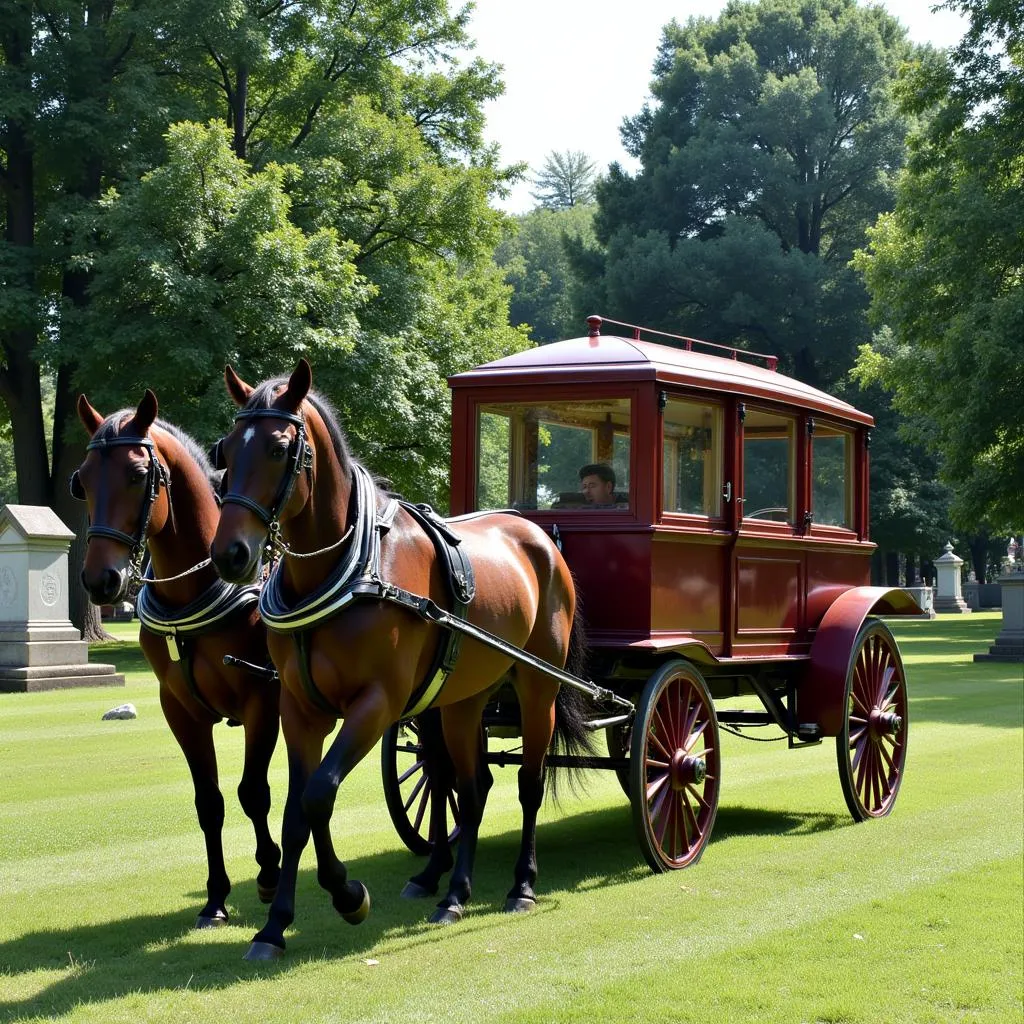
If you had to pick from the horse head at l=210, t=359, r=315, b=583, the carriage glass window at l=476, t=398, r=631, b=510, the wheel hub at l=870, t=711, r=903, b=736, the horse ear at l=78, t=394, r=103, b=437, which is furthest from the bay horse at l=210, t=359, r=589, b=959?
the wheel hub at l=870, t=711, r=903, b=736

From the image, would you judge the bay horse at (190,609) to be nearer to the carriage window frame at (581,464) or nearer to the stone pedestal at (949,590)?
the carriage window frame at (581,464)

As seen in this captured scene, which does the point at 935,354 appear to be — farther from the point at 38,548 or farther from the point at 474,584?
the point at 474,584

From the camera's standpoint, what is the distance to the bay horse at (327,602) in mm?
5660

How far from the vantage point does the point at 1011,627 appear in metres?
27.9

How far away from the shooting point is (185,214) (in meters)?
24.0

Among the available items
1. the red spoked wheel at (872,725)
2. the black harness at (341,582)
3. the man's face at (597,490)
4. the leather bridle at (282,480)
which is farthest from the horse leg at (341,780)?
the red spoked wheel at (872,725)

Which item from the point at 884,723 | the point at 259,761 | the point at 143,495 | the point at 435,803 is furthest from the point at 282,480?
the point at 884,723

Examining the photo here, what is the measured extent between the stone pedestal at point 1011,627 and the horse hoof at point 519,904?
22.0 metres

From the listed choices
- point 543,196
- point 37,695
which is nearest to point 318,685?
point 37,695

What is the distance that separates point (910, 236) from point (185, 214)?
17.1 meters

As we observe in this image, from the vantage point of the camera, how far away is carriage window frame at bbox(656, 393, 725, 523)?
8531mm

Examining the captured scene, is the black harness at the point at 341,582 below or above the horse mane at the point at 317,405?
below

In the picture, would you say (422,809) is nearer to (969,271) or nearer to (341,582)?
(341,582)

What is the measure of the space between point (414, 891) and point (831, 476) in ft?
15.8
